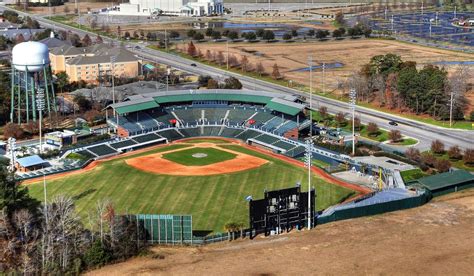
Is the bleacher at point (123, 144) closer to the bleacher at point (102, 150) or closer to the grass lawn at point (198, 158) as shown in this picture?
the bleacher at point (102, 150)

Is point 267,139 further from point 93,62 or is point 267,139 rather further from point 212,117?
point 93,62

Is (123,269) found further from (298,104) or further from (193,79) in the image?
(193,79)

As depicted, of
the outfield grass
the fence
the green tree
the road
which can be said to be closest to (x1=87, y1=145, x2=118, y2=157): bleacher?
the outfield grass

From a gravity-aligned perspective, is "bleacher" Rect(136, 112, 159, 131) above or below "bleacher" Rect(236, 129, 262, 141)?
above

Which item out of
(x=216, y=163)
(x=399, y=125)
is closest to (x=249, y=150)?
(x=216, y=163)

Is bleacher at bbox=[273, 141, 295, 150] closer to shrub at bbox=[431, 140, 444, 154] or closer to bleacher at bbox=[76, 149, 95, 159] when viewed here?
shrub at bbox=[431, 140, 444, 154]

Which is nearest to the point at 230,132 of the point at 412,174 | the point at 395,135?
the point at 395,135

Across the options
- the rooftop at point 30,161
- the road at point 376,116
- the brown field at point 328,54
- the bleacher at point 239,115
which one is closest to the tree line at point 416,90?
the road at point 376,116
